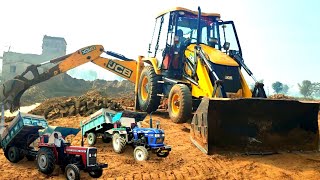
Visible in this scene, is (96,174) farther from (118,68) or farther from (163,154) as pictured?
(118,68)

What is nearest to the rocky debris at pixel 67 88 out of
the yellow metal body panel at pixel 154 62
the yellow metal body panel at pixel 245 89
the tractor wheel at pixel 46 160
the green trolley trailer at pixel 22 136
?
the yellow metal body panel at pixel 154 62

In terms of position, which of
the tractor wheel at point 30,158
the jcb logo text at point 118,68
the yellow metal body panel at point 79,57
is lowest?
the tractor wheel at point 30,158

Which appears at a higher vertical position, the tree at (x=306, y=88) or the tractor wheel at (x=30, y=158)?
the tree at (x=306, y=88)

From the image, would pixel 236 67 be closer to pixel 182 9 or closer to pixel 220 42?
pixel 220 42

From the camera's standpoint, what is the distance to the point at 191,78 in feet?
34.8

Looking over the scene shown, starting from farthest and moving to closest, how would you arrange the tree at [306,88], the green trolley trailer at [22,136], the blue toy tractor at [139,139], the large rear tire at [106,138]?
the tree at [306,88] → the large rear tire at [106,138] → the blue toy tractor at [139,139] → the green trolley trailer at [22,136]

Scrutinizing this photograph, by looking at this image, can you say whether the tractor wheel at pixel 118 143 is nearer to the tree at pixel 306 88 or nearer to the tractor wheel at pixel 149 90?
the tractor wheel at pixel 149 90

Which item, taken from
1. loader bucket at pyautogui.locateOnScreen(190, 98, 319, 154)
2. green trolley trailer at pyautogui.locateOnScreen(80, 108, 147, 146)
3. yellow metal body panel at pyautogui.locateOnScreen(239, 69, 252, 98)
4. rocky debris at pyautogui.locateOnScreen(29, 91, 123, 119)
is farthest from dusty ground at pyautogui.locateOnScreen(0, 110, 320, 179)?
rocky debris at pyautogui.locateOnScreen(29, 91, 123, 119)

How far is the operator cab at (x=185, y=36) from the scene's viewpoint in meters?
11.3

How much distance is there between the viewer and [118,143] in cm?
827

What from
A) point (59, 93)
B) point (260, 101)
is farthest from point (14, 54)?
point (260, 101)

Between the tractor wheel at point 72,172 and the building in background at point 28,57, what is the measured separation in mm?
40721

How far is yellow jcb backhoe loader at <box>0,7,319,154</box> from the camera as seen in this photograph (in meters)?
7.88

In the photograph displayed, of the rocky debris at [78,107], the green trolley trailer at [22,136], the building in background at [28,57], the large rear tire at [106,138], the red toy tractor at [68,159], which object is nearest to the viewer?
the red toy tractor at [68,159]
